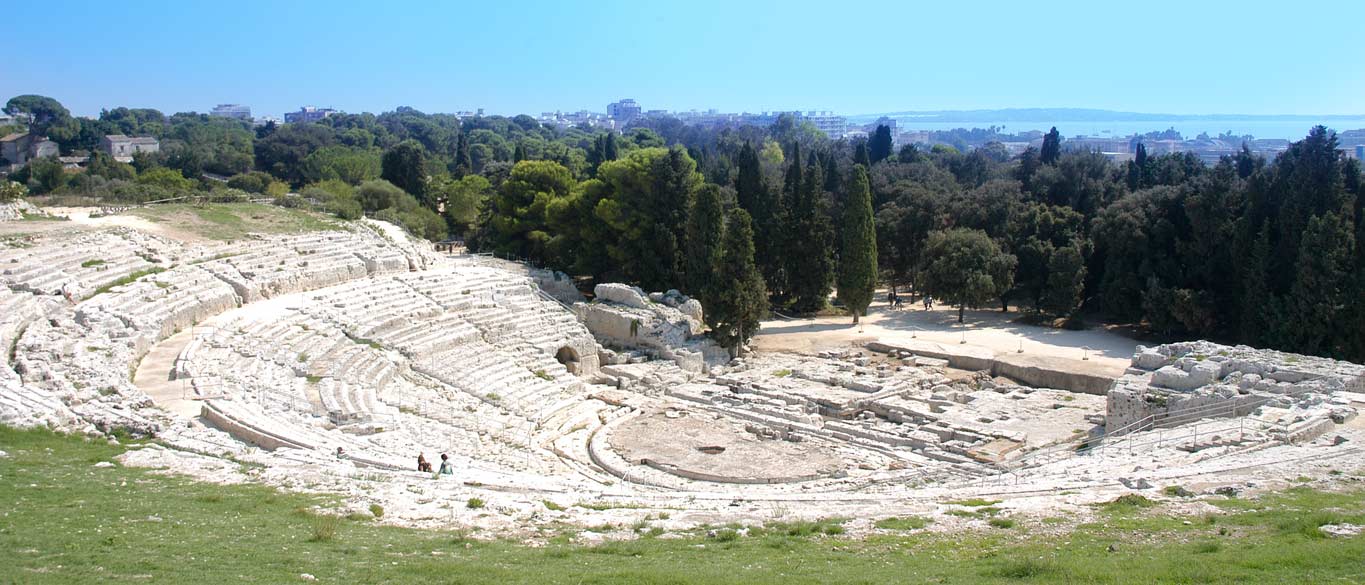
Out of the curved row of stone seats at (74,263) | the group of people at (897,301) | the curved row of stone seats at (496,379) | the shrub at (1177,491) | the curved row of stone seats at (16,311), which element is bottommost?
the group of people at (897,301)

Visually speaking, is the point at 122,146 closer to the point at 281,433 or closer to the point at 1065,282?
the point at 1065,282

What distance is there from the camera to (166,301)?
25.6 meters

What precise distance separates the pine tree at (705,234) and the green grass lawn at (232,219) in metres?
13.9

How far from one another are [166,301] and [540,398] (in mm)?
9807

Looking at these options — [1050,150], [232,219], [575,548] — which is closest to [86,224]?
[232,219]

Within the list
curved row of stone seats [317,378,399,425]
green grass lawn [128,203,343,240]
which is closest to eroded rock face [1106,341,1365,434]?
curved row of stone seats [317,378,399,425]

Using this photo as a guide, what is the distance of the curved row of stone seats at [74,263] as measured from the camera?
2362 cm

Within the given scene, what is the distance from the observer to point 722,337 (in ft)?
108

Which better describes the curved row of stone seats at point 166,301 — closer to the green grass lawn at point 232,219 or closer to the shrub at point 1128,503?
the green grass lawn at point 232,219

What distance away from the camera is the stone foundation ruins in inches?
616

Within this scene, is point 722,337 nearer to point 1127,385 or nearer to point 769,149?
point 1127,385

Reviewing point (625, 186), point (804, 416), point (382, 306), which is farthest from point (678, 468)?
point (625, 186)

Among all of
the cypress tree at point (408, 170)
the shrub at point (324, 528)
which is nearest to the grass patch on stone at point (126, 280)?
the shrub at point (324, 528)

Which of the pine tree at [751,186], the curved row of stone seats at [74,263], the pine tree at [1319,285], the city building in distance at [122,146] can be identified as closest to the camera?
the curved row of stone seats at [74,263]
